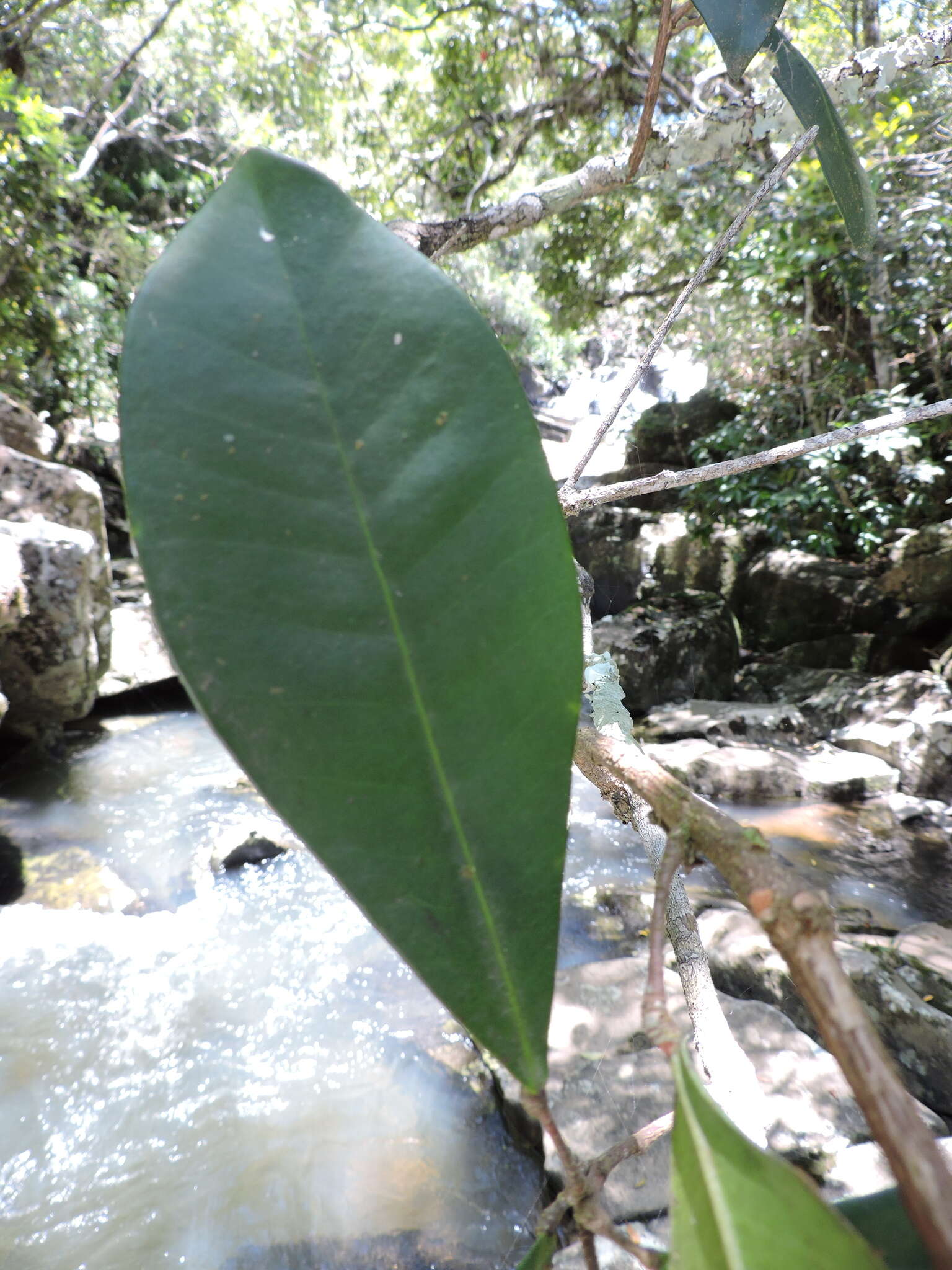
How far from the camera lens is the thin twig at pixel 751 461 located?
1.80ft

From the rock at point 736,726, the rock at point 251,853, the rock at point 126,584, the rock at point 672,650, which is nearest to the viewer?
→ the rock at point 251,853

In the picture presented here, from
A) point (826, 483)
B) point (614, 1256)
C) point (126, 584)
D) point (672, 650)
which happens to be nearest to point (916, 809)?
point (672, 650)

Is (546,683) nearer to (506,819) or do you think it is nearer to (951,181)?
(506,819)

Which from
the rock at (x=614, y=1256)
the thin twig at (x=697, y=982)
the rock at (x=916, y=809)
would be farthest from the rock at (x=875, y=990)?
the thin twig at (x=697, y=982)

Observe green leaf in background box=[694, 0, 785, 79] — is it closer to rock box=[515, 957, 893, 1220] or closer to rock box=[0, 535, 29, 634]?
rock box=[515, 957, 893, 1220]

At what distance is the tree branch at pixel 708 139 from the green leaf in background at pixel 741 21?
69 centimetres

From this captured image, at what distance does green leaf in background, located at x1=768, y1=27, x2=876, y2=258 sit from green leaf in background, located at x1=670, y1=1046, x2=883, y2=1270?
0.57 m

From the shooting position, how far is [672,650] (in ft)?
19.5

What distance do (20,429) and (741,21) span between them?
20.6 feet

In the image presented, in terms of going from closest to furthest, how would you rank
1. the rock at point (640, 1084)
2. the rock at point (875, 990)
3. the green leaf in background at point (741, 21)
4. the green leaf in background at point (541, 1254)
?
the green leaf in background at point (541, 1254), the green leaf in background at point (741, 21), the rock at point (640, 1084), the rock at point (875, 990)

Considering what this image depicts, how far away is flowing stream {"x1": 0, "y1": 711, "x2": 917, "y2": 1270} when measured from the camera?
216 cm

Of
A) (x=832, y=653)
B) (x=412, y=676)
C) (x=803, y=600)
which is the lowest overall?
(x=832, y=653)

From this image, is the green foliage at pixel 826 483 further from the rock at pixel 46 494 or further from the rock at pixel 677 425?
the rock at pixel 46 494

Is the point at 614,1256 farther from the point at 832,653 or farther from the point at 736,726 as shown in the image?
the point at 832,653
